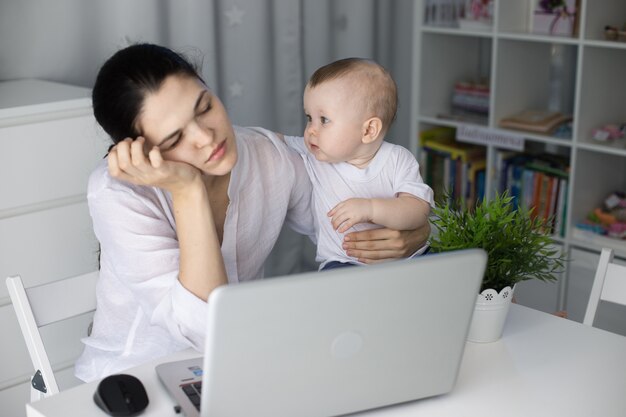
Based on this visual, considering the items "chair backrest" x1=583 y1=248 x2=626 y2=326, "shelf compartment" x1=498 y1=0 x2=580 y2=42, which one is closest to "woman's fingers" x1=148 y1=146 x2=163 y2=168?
"chair backrest" x1=583 y1=248 x2=626 y2=326

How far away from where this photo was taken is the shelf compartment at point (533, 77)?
11.8 ft

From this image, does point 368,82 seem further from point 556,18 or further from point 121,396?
point 556,18

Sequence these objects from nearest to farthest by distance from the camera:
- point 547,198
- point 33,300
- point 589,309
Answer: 1. point 33,300
2. point 589,309
3. point 547,198

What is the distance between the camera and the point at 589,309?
1.88m

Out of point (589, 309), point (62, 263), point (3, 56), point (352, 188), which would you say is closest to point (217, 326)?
point (352, 188)

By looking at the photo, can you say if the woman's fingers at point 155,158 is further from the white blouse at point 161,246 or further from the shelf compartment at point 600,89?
the shelf compartment at point 600,89

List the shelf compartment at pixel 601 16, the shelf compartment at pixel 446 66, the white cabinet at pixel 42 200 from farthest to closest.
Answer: the shelf compartment at pixel 446 66
the shelf compartment at pixel 601 16
the white cabinet at pixel 42 200

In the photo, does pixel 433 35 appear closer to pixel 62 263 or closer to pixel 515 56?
pixel 515 56

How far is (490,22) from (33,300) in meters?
2.48

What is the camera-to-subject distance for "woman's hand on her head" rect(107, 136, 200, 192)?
5.18 ft

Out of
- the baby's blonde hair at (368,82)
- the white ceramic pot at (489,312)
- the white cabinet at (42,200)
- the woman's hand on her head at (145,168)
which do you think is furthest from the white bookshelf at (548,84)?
the woman's hand on her head at (145,168)

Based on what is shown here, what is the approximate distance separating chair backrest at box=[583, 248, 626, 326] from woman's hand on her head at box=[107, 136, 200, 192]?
0.89 metres

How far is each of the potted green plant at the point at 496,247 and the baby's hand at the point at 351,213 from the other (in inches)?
9.2

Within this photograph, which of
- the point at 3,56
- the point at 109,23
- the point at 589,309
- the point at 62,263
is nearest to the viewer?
the point at 589,309
